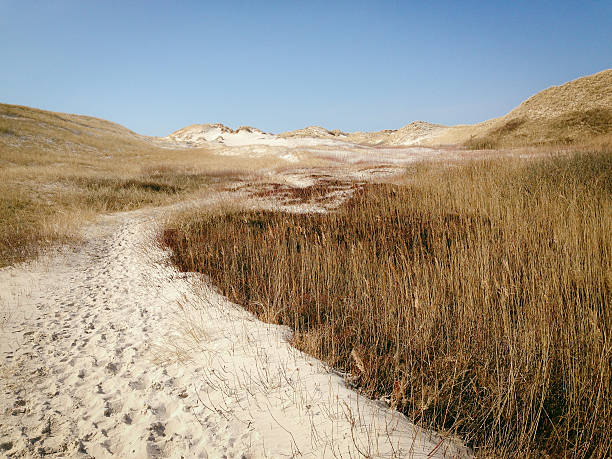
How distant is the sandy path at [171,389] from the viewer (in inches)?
86.3

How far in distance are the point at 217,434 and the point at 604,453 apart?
250cm

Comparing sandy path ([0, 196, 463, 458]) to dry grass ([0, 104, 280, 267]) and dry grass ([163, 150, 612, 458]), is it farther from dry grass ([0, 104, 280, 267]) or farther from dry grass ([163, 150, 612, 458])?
dry grass ([0, 104, 280, 267])

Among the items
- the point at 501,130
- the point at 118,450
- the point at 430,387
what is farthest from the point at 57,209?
the point at 501,130

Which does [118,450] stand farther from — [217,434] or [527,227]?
[527,227]

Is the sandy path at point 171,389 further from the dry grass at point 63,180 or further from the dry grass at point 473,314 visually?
the dry grass at point 63,180

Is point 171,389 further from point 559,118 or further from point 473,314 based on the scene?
point 559,118

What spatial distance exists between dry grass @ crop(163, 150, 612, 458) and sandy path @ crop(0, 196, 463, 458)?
340 mm

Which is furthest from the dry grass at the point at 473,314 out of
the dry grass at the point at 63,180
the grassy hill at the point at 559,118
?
the grassy hill at the point at 559,118

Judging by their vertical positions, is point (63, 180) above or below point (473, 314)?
above

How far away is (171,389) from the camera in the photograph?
118 inches

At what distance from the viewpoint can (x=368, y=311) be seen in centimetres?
362

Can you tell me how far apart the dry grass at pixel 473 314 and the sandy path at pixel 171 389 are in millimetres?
340

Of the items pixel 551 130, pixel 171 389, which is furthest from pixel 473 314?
pixel 551 130

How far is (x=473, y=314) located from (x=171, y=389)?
314 centimetres
